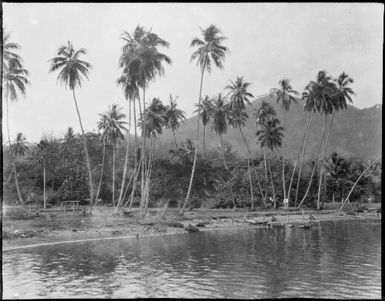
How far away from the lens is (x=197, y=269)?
20.8 metres

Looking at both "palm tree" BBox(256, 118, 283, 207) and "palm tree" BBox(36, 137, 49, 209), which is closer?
"palm tree" BBox(36, 137, 49, 209)

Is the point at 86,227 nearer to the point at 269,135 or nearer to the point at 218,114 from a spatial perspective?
the point at 218,114

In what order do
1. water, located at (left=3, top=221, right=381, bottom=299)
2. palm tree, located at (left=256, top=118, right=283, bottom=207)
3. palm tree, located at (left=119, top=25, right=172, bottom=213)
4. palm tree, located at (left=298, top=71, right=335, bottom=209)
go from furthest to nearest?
palm tree, located at (left=256, top=118, right=283, bottom=207) → palm tree, located at (left=298, top=71, right=335, bottom=209) → palm tree, located at (left=119, top=25, right=172, bottom=213) → water, located at (left=3, top=221, right=381, bottom=299)

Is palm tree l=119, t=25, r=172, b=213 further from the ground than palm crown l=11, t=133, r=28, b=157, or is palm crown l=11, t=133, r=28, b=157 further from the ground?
palm tree l=119, t=25, r=172, b=213

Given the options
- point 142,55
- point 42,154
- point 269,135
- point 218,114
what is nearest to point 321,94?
point 269,135

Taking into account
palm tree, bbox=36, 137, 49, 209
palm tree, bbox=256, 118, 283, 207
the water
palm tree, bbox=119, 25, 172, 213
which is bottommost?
the water

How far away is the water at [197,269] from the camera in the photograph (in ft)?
52.7

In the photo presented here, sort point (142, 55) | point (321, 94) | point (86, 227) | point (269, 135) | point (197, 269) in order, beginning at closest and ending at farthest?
1. point (197, 269)
2. point (86, 227)
3. point (142, 55)
4. point (321, 94)
5. point (269, 135)

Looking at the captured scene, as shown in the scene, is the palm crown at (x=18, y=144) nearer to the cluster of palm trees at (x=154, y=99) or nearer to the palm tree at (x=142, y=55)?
the cluster of palm trees at (x=154, y=99)

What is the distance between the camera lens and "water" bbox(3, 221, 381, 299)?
16.1 meters

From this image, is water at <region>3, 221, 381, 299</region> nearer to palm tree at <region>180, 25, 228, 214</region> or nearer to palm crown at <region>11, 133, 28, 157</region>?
palm tree at <region>180, 25, 228, 214</region>

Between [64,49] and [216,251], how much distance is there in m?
30.0

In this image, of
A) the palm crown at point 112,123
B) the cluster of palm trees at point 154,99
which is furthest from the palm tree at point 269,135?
the palm crown at point 112,123

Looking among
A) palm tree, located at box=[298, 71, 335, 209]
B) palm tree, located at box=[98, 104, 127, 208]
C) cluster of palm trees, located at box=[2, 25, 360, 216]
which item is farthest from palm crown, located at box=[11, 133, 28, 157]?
palm tree, located at box=[298, 71, 335, 209]
